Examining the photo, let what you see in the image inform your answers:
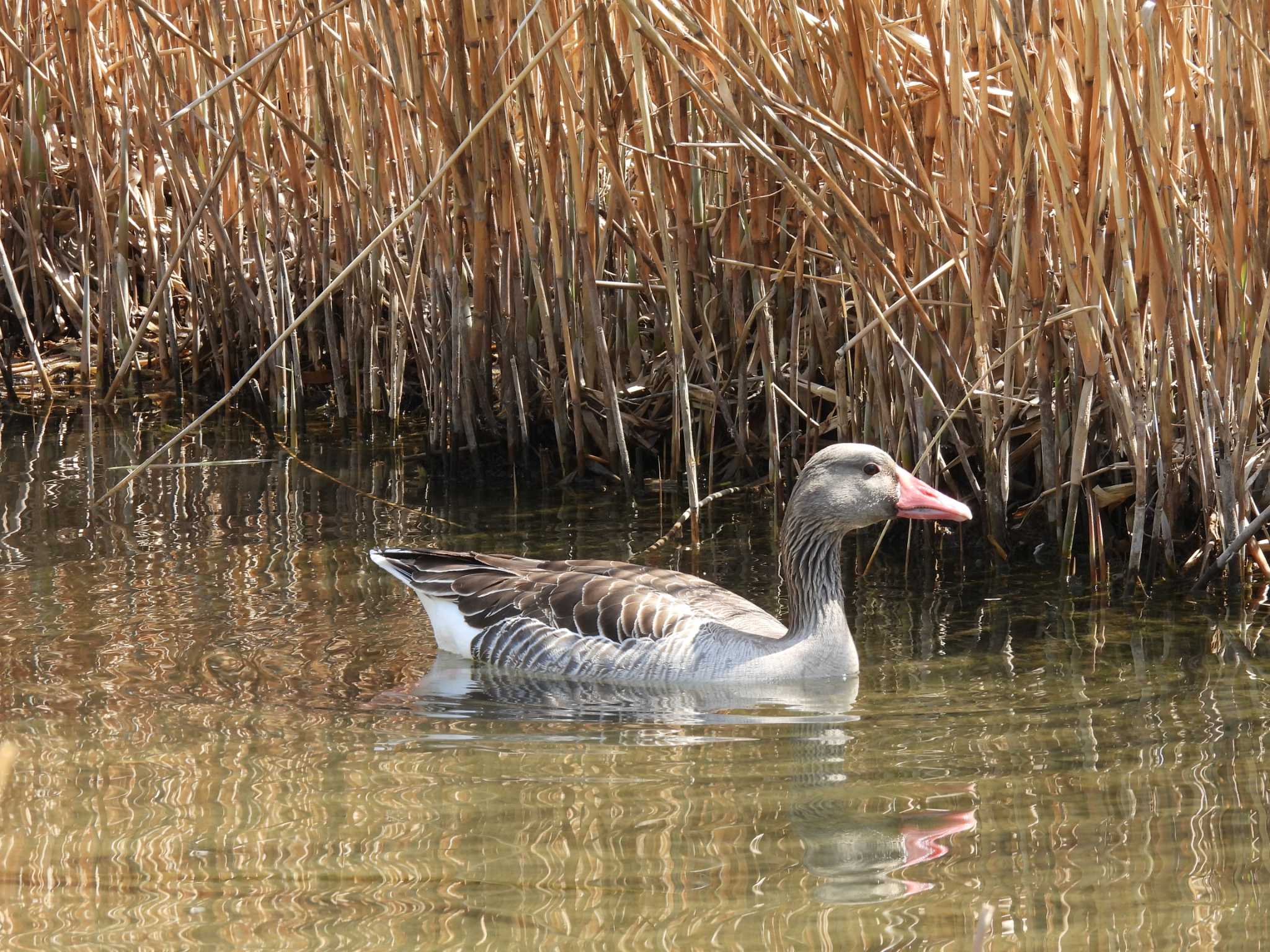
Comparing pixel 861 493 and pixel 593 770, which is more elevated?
pixel 861 493

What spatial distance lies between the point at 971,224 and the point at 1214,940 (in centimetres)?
362

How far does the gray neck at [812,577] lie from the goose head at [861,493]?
1.2 inches

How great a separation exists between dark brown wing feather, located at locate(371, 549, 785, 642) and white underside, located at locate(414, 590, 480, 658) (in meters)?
0.03

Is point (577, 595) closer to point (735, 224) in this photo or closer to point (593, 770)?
point (593, 770)

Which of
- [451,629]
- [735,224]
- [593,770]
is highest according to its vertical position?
[735,224]

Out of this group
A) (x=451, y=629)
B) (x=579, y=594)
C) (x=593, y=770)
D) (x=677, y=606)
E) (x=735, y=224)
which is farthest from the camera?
(x=735, y=224)

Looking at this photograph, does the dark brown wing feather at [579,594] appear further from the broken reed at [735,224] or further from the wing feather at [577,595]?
the broken reed at [735,224]

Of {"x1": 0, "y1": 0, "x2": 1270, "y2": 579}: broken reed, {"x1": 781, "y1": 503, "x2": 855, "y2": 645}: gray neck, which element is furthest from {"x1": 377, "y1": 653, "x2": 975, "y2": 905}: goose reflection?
{"x1": 0, "y1": 0, "x2": 1270, "y2": 579}: broken reed

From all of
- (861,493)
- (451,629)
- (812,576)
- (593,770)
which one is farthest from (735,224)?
(593,770)

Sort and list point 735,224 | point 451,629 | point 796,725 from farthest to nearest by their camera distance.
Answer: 1. point 735,224
2. point 451,629
3. point 796,725

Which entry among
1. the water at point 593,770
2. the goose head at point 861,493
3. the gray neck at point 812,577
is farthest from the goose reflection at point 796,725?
the goose head at point 861,493

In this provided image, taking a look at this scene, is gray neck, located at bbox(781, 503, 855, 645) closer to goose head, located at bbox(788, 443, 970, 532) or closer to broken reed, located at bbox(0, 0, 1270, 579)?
goose head, located at bbox(788, 443, 970, 532)

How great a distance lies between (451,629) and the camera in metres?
7.12

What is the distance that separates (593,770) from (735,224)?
153 inches
